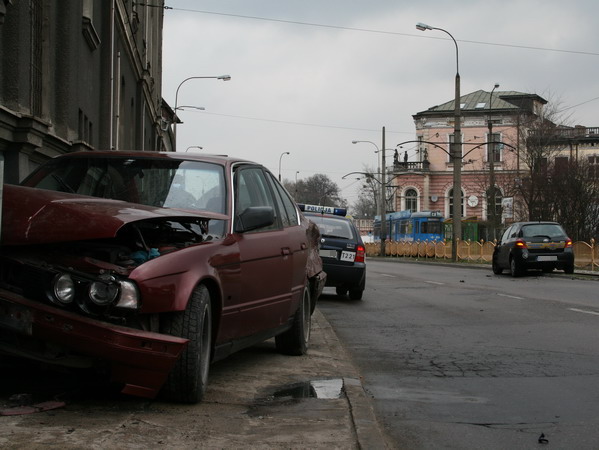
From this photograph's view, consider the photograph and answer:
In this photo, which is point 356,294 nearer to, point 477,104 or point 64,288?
point 64,288

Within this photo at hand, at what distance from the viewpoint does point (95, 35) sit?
16.6 m

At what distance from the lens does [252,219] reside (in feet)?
18.9

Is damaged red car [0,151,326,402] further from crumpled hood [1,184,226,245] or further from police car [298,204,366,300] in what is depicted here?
police car [298,204,366,300]

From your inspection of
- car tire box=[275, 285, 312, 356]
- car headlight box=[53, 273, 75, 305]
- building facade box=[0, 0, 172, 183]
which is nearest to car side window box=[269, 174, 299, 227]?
car tire box=[275, 285, 312, 356]

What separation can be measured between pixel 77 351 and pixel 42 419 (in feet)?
1.24

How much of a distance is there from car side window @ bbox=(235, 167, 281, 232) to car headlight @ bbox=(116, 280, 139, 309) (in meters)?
1.59

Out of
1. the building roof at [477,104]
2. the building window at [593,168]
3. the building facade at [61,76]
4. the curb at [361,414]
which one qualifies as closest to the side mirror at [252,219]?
the curb at [361,414]

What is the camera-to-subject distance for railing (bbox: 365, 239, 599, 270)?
29.1 metres

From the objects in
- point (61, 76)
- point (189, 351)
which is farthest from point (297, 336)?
point (61, 76)

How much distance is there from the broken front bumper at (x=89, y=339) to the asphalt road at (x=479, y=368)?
142 cm

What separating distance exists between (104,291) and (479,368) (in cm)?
401

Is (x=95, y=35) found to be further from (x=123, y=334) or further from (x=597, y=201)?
(x=597, y=201)

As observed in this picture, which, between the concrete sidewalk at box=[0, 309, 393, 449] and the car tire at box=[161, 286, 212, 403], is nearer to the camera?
the concrete sidewalk at box=[0, 309, 393, 449]

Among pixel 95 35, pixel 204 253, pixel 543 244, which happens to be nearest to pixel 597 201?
pixel 543 244
